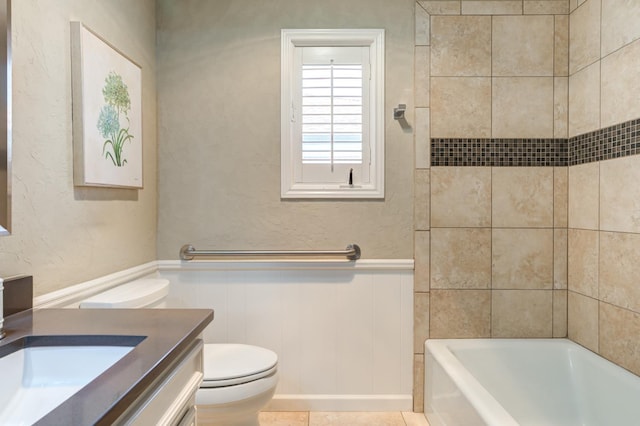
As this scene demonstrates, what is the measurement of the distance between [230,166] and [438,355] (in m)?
1.46

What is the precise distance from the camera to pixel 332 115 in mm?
2184

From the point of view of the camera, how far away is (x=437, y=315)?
2166mm

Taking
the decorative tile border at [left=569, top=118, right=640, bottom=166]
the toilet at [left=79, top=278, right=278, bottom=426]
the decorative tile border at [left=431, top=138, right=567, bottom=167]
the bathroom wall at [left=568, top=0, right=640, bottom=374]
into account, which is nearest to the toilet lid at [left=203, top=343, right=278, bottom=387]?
the toilet at [left=79, top=278, right=278, bottom=426]

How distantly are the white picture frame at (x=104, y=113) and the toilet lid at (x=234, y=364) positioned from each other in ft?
2.82

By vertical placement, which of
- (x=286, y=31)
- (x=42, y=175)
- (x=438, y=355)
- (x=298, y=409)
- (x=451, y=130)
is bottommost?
(x=298, y=409)

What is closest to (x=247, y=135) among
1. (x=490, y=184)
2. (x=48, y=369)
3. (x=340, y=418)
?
(x=490, y=184)

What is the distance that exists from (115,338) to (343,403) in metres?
1.57

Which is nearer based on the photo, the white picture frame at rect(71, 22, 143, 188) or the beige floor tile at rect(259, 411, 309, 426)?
the white picture frame at rect(71, 22, 143, 188)

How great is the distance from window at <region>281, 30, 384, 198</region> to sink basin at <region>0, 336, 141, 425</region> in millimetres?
1347

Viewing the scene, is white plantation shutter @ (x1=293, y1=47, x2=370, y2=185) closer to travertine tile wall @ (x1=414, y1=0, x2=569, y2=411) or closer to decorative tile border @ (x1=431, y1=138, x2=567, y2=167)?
travertine tile wall @ (x1=414, y1=0, x2=569, y2=411)

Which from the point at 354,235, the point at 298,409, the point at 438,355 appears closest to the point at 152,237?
the point at 354,235

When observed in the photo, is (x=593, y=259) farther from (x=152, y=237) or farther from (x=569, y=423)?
(x=152, y=237)

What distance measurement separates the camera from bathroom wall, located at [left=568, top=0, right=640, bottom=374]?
5.46ft

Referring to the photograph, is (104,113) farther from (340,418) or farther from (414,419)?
(414,419)
